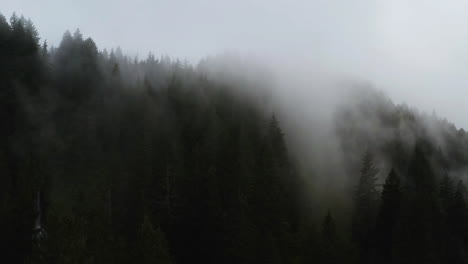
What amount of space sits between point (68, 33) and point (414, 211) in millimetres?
71458

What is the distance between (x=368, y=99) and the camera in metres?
146

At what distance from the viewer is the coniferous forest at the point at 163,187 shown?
55.9 meters

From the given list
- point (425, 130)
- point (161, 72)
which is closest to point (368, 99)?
point (425, 130)

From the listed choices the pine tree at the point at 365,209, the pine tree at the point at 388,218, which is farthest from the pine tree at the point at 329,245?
the pine tree at the point at 365,209

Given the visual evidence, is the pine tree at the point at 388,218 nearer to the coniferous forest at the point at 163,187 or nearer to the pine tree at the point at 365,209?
the coniferous forest at the point at 163,187

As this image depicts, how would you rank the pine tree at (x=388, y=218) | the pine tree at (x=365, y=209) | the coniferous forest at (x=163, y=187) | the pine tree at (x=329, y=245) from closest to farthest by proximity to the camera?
the coniferous forest at (x=163, y=187) < the pine tree at (x=329, y=245) < the pine tree at (x=388, y=218) < the pine tree at (x=365, y=209)

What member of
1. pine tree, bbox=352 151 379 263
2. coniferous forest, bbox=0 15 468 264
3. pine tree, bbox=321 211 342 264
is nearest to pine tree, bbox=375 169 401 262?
coniferous forest, bbox=0 15 468 264

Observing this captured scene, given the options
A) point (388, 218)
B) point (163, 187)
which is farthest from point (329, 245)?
point (163, 187)

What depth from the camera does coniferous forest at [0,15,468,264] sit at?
5594 centimetres

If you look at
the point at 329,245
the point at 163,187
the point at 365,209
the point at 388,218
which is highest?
the point at 163,187

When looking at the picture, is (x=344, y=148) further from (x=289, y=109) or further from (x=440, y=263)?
(x=440, y=263)

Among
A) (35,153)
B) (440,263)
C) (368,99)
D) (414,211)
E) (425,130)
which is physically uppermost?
(368,99)

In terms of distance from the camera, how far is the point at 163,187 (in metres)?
70.5

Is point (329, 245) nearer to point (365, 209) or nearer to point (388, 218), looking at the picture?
point (388, 218)
